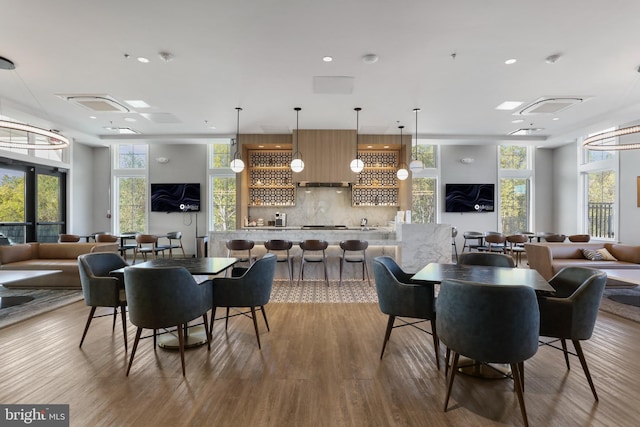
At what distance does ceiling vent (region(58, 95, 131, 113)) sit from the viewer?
232 inches

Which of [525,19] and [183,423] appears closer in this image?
[183,423]

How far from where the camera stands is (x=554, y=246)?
6285 mm

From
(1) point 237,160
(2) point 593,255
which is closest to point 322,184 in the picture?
(1) point 237,160

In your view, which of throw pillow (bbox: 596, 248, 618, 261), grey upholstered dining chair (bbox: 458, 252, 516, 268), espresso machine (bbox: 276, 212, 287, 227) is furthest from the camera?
espresso machine (bbox: 276, 212, 287, 227)

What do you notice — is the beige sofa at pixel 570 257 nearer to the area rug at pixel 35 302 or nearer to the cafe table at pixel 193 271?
the cafe table at pixel 193 271

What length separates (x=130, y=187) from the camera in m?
10.2

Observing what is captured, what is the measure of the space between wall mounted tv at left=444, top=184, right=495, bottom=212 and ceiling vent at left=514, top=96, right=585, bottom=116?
3.33 metres

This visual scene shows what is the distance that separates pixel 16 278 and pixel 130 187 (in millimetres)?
6675

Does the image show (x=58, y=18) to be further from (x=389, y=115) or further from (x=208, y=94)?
(x=389, y=115)

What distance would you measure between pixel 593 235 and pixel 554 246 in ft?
12.6

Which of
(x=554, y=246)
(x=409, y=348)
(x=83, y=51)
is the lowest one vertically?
(x=409, y=348)

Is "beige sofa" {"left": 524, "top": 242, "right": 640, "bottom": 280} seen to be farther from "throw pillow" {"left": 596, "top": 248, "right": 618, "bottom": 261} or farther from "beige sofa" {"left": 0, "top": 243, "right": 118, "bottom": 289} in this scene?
"beige sofa" {"left": 0, "top": 243, "right": 118, "bottom": 289}

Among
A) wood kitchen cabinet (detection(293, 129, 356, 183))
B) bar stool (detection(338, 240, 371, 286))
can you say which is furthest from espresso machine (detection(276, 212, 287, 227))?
bar stool (detection(338, 240, 371, 286))

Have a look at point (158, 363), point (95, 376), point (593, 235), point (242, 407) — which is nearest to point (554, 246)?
point (593, 235)
